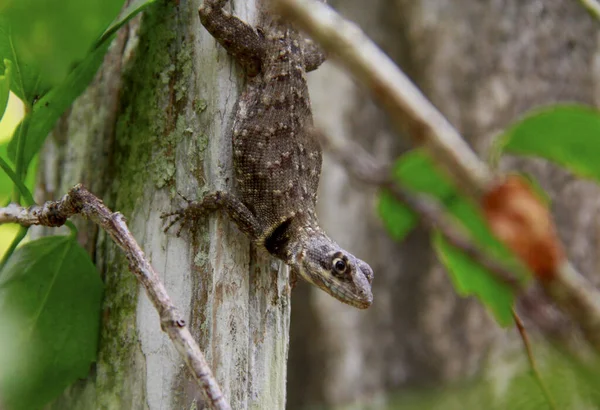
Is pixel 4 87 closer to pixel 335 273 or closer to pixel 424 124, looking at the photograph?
pixel 335 273

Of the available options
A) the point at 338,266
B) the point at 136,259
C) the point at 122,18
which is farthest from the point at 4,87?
the point at 338,266

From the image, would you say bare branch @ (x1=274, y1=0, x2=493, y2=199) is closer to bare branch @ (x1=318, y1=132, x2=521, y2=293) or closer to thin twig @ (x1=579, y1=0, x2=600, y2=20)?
bare branch @ (x1=318, y1=132, x2=521, y2=293)

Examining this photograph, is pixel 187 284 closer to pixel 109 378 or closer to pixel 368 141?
pixel 109 378

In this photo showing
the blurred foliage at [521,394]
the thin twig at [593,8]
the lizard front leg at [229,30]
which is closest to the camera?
the blurred foliage at [521,394]

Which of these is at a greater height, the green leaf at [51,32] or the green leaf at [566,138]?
the green leaf at [51,32]

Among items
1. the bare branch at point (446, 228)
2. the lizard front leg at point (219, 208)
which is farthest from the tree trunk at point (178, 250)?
the bare branch at point (446, 228)

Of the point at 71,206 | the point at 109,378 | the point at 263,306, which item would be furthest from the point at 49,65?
the point at 109,378

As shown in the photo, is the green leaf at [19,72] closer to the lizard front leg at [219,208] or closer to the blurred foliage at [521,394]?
the lizard front leg at [219,208]

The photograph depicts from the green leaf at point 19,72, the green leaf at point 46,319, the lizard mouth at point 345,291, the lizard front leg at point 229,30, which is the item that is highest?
the lizard front leg at point 229,30
